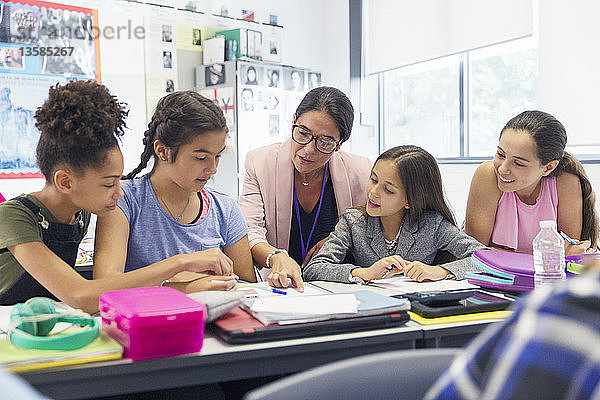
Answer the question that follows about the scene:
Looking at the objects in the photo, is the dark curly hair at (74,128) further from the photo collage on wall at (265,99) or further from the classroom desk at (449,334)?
the photo collage on wall at (265,99)

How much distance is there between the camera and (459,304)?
140 centimetres

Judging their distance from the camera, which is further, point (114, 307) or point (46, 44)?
point (46, 44)

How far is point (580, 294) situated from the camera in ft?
1.40

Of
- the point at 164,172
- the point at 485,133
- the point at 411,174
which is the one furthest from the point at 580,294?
the point at 485,133

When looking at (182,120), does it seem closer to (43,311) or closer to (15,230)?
(15,230)

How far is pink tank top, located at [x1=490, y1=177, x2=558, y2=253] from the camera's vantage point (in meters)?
2.12

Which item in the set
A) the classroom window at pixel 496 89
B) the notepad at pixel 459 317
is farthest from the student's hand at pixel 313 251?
the classroom window at pixel 496 89

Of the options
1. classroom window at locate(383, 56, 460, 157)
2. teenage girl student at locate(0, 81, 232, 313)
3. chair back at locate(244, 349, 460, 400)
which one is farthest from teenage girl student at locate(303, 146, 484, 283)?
classroom window at locate(383, 56, 460, 157)

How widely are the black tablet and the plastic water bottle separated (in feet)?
0.43

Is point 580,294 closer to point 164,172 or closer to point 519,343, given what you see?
point 519,343

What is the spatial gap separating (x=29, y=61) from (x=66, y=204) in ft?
8.60

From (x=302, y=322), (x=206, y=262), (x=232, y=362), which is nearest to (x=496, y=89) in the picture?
(x=206, y=262)

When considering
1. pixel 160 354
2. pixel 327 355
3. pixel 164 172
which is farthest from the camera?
pixel 164 172

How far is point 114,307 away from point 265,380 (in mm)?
699
